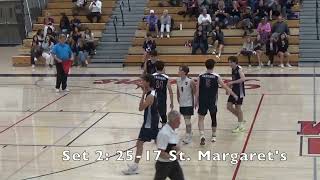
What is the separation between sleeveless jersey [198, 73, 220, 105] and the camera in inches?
473

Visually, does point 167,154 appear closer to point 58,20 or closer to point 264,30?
point 264,30

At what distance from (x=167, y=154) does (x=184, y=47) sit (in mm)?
18135

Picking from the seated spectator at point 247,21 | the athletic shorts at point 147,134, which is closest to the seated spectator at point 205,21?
the seated spectator at point 247,21

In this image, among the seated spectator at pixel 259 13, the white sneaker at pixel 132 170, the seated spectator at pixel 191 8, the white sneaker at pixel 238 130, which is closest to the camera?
the white sneaker at pixel 132 170

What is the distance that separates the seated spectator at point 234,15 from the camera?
2653cm

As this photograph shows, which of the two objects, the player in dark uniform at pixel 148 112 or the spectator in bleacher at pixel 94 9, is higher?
the spectator in bleacher at pixel 94 9

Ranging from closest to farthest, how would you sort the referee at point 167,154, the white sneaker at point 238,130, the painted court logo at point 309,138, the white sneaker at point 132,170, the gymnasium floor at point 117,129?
1. the referee at point 167,154
2. the white sneaker at point 132,170
3. the gymnasium floor at point 117,129
4. the painted court logo at point 309,138
5. the white sneaker at point 238,130

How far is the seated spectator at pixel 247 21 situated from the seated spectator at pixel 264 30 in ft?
2.82

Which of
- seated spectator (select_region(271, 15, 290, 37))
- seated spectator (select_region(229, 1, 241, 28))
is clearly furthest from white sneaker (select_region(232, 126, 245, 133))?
seated spectator (select_region(229, 1, 241, 28))

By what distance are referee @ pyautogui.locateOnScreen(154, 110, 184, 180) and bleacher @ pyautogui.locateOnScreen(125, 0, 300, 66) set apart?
16554mm

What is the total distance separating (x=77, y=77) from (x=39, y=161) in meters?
11.2

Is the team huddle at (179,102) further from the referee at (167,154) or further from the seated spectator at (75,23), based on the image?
the seated spectator at (75,23)

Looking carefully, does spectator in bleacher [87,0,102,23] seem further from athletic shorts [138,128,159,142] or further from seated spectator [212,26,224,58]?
athletic shorts [138,128,159,142]

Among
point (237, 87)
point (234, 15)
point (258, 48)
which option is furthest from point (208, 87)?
point (234, 15)
